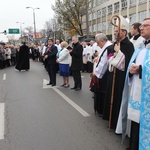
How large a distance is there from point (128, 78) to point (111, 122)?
131 cm

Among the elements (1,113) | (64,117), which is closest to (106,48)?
(64,117)

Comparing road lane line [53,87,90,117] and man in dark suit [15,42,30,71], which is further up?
man in dark suit [15,42,30,71]

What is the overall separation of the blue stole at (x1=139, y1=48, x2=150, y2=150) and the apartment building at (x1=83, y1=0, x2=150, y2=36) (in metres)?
42.4

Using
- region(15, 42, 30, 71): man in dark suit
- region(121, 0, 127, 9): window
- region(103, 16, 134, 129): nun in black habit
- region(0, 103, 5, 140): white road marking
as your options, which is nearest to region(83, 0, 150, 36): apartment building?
region(121, 0, 127, 9): window

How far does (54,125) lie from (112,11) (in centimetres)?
5388

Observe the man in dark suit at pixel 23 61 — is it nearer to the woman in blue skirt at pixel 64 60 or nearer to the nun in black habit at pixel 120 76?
the woman in blue skirt at pixel 64 60

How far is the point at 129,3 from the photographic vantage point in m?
49.8

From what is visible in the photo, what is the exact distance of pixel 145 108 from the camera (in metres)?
3.32

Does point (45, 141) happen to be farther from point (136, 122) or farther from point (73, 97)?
point (73, 97)

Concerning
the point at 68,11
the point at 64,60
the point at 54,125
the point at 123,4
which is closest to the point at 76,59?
the point at 64,60

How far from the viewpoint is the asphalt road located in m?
4.29

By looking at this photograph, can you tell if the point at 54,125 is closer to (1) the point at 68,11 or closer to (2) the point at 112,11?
(1) the point at 68,11

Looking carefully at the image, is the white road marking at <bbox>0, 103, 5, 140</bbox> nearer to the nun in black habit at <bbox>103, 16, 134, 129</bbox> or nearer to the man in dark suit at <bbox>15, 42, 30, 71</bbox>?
the nun in black habit at <bbox>103, 16, 134, 129</bbox>

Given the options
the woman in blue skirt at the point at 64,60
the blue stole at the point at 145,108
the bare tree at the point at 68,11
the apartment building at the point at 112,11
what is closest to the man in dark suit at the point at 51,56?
the woman in blue skirt at the point at 64,60
